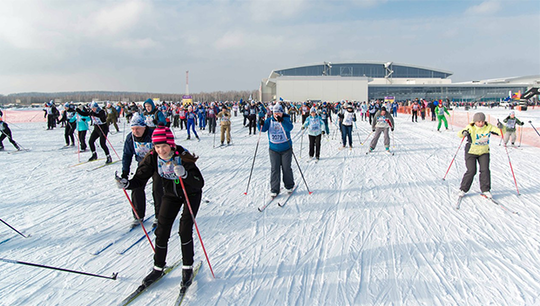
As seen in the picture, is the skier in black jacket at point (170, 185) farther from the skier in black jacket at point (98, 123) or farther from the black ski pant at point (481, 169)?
the skier in black jacket at point (98, 123)

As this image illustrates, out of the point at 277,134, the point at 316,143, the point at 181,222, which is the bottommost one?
the point at 181,222

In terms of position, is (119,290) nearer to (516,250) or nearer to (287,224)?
(287,224)

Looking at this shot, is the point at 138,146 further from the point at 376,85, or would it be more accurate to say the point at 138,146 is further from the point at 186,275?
the point at 376,85

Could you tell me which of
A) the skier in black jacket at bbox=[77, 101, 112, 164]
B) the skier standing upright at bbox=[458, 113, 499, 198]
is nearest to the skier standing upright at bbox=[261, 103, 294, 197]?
the skier standing upright at bbox=[458, 113, 499, 198]

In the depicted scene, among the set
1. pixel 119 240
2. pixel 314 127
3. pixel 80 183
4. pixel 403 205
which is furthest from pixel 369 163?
pixel 80 183

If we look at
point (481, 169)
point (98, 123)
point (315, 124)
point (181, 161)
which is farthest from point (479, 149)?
point (98, 123)

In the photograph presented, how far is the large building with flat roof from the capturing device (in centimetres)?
5743

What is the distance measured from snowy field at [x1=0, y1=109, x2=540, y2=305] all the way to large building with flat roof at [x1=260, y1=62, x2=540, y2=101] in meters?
50.9

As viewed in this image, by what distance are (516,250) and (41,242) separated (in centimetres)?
621

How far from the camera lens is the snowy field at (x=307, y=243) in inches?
121

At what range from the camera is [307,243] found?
4094 millimetres

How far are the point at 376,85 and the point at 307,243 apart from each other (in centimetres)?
6909

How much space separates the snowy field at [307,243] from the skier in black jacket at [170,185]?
1.19ft

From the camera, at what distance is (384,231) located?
443cm
